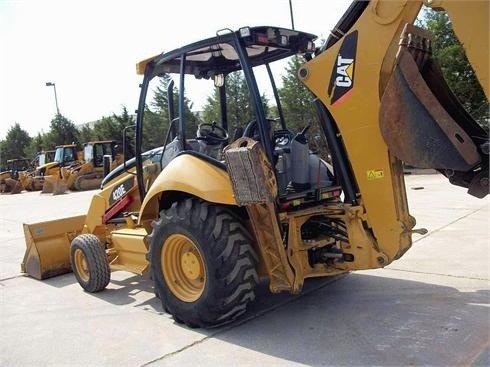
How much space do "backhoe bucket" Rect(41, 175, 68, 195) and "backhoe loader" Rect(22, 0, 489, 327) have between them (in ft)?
66.7

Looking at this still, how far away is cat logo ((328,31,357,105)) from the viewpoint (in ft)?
12.1

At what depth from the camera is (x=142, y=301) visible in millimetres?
5398

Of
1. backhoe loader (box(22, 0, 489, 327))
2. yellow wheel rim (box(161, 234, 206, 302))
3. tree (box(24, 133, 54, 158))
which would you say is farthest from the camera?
tree (box(24, 133, 54, 158))

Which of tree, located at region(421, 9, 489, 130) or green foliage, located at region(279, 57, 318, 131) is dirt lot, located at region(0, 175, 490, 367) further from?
tree, located at region(421, 9, 489, 130)

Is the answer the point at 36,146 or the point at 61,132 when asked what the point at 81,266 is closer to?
the point at 61,132

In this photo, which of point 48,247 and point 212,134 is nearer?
point 212,134

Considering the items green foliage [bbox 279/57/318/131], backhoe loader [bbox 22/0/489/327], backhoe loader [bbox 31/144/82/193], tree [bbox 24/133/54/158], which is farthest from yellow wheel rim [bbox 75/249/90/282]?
tree [bbox 24/133/54/158]

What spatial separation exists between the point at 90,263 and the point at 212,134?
212 cm

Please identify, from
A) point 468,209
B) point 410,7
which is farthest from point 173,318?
point 468,209

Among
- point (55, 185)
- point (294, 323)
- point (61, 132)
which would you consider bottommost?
point (294, 323)

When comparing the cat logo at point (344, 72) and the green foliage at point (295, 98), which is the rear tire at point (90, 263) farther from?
the green foliage at point (295, 98)

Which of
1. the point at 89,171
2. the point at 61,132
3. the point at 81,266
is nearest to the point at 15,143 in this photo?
the point at 61,132

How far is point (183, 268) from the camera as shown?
14.9 feet

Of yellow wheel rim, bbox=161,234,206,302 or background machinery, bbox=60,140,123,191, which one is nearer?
yellow wheel rim, bbox=161,234,206,302
